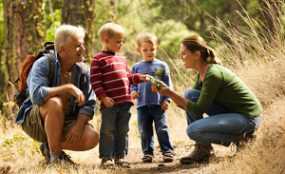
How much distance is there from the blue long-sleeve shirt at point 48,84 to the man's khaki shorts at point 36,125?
0.24ft

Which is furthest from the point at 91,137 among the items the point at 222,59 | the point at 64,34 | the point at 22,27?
Result: the point at 22,27

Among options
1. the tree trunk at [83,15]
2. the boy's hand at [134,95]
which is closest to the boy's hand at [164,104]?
the boy's hand at [134,95]

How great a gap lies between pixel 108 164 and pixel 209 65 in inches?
52.5

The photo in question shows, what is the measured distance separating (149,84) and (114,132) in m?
0.66

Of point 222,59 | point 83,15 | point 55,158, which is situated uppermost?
point 83,15

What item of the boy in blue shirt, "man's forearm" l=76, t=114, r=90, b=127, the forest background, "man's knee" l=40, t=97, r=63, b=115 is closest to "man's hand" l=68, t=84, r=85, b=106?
"man's knee" l=40, t=97, r=63, b=115

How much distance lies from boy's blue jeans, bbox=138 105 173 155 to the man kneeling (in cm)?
67

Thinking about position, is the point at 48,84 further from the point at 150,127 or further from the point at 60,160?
the point at 150,127

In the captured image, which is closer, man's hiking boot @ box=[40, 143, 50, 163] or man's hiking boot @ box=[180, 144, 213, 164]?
man's hiking boot @ box=[180, 144, 213, 164]

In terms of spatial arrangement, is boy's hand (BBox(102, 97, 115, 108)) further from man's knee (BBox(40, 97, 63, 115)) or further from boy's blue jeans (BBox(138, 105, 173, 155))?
boy's blue jeans (BBox(138, 105, 173, 155))

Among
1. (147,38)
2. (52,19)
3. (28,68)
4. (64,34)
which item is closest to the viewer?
(64,34)

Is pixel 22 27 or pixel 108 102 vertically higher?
pixel 22 27

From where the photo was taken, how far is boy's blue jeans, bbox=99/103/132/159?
20.7ft

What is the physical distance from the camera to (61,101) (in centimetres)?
602
